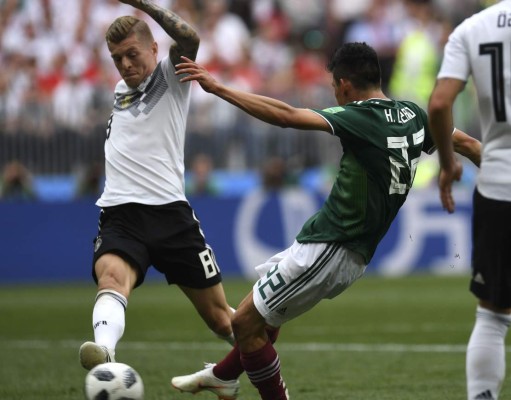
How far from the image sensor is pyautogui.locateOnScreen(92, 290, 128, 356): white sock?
22.8ft

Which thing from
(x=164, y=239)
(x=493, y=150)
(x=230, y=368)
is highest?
(x=493, y=150)

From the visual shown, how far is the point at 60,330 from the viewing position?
12680 millimetres

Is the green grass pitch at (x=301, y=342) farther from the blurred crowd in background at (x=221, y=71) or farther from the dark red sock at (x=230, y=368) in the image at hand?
the blurred crowd in background at (x=221, y=71)

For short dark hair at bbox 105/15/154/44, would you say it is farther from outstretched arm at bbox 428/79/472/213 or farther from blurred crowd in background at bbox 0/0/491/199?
blurred crowd in background at bbox 0/0/491/199

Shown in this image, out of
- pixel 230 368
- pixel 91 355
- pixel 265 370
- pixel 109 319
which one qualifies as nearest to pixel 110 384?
pixel 91 355

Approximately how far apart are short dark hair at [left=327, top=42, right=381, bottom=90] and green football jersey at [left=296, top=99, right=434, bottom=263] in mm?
159

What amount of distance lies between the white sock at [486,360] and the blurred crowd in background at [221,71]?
12241 mm

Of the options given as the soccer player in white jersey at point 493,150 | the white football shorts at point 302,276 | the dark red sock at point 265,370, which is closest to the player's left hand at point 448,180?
the soccer player in white jersey at point 493,150

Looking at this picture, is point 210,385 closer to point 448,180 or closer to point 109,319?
point 109,319

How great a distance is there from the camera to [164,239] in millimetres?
7621

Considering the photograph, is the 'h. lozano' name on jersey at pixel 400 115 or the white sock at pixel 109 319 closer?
the 'h. lozano' name on jersey at pixel 400 115

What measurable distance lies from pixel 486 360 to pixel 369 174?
4.67 ft

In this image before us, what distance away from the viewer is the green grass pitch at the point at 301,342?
27.7ft

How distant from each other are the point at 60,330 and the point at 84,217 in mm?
5607
